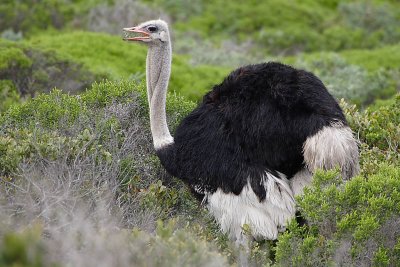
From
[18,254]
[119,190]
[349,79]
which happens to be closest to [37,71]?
[119,190]

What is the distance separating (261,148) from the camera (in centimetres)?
601

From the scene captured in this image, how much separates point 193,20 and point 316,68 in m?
6.20

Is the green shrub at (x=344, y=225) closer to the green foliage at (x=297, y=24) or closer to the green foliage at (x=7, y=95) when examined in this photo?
the green foliage at (x=7, y=95)

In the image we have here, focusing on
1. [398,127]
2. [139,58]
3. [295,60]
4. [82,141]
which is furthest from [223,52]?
[82,141]

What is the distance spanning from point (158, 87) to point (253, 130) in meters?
0.96

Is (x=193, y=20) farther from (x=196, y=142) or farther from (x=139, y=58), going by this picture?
(x=196, y=142)

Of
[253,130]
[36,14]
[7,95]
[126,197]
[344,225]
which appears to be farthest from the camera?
[36,14]

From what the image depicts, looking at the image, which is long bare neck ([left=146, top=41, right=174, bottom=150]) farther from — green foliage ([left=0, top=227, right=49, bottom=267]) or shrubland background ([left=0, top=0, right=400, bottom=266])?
green foliage ([left=0, top=227, right=49, bottom=267])

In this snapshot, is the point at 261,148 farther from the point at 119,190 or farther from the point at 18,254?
the point at 18,254

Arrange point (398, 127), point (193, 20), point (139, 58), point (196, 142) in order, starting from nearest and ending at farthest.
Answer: point (196, 142) → point (398, 127) → point (139, 58) → point (193, 20)

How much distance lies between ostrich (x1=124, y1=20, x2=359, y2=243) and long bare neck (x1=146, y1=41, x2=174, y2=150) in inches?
8.1

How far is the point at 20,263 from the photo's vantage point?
364cm

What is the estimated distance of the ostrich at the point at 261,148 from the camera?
589cm

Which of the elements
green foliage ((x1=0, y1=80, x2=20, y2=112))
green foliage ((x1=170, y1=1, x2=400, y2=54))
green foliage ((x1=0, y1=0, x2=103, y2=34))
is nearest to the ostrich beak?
green foliage ((x1=0, y1=80, x2=20, y2=112))
